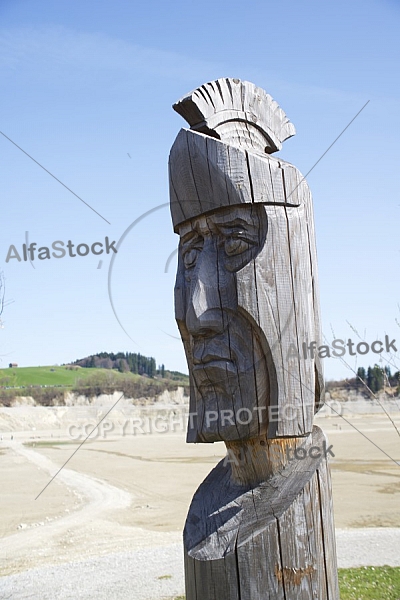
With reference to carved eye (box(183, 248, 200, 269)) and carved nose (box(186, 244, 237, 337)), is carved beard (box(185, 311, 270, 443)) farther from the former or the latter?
carved eye (box(183, 248, 200, 269))

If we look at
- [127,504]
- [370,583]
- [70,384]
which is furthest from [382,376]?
[70,384]

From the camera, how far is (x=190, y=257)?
3.32m

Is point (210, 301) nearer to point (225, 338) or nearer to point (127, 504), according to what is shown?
point (225, 338)

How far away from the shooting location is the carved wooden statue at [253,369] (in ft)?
9.48

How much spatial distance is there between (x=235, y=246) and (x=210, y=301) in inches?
12.6

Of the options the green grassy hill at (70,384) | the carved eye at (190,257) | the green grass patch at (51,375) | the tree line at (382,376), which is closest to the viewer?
the carved eye at (190,257)

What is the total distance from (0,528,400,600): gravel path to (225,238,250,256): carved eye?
518 centimetres

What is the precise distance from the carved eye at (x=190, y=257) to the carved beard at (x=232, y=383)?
44 cm

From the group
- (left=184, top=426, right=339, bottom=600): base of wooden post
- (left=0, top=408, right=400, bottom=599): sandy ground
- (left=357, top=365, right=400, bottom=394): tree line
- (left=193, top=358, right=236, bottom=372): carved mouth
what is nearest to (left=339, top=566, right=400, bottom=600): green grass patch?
(left=0, top=408, right=400, bottom=599): sandy ground

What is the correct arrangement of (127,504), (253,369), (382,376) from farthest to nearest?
(127,504), (382,376), (253,369)

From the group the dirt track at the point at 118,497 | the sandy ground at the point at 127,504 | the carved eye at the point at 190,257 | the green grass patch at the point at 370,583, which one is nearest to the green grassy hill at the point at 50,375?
the dirt track at the point at 118,497

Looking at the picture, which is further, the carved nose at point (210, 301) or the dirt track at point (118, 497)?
the dirt track at point (118, 497)

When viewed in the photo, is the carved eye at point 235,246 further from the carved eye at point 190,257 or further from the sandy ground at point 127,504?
the sandy ground at point 127,504

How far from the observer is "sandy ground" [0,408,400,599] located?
877cm
